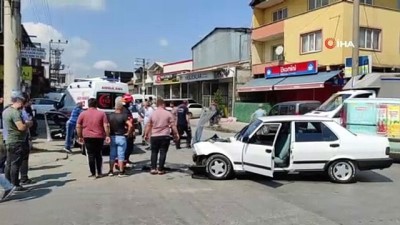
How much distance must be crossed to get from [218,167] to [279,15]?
1109 inches

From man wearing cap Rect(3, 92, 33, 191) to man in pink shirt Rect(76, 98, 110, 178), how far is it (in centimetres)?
158

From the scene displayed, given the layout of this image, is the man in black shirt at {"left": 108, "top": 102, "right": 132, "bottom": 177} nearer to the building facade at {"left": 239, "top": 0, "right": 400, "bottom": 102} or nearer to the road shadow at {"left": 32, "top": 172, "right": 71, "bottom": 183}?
the road shadow at {"left": 32, "top": 172, "right": 71, "bottom": 183}

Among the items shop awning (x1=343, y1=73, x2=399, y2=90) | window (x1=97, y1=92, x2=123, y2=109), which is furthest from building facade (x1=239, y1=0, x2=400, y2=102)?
window (x1=97, y1=92, x2=123, y2=109)

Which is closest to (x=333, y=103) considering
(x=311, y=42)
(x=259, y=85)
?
(x=311, y=42)

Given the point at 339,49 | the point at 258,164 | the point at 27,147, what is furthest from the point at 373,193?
the point at 339,49

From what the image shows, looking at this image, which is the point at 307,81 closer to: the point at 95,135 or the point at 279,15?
the point at 279,15

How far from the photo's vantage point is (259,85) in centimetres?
3453

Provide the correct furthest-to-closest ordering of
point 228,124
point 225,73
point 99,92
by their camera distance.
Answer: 1. point 225,73
2. point 228,124
3. point 99,92

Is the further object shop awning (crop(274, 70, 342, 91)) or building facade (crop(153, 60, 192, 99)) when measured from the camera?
building facade (crop(153, 60, 192, 99))

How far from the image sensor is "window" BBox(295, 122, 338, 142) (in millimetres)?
10117

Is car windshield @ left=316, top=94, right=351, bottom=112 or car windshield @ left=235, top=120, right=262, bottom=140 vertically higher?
car windshield @ left=316, top=94, right=351, bottom=112

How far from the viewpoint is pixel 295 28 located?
105 ft

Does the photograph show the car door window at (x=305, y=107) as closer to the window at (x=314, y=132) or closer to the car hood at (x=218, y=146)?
the window at (x=314, y=132)

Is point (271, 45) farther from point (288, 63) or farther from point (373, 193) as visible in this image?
Answer: point (373, 193)
